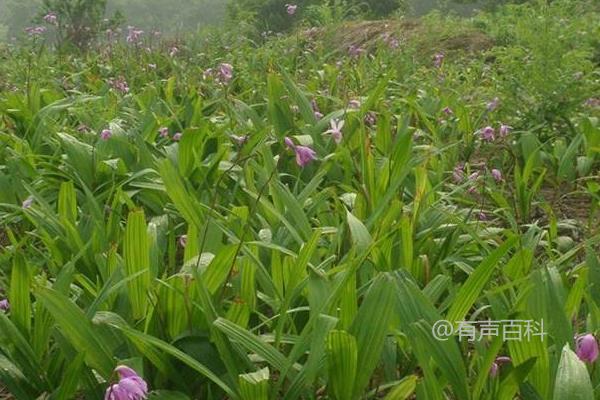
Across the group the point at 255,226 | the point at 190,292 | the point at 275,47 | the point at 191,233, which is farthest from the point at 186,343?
the point at 275,47

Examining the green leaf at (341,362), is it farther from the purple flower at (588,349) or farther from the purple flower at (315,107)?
the purple flower at (315,107)

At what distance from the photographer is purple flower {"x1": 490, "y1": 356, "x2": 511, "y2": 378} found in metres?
1.45

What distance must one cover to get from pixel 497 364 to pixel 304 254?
19.7 inches

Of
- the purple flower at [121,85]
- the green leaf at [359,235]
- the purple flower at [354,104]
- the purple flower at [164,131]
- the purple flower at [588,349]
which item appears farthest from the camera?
the purple flower at [121,85]

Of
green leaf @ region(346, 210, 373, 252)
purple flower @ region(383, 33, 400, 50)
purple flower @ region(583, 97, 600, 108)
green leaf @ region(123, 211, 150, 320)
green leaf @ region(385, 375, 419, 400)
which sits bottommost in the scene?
purple flower @ region(383, 33, 400, 50)

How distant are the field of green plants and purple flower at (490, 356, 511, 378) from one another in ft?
0.03

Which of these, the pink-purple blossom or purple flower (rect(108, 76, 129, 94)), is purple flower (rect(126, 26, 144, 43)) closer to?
purple flower (rect(108, 76, 129, 94))

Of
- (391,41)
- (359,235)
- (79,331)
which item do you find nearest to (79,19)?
(391,41)

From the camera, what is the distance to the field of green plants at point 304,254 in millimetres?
1467

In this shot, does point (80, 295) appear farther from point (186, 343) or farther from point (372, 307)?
point (372, 307)

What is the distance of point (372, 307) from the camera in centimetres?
148

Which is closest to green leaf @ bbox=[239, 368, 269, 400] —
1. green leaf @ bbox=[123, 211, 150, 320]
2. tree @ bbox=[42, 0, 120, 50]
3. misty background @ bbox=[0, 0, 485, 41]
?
green leaf @ bbox=[123, 211, 150, 320]

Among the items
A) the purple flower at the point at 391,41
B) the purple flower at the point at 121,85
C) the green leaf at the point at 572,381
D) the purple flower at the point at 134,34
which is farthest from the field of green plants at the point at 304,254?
the purple flower at the point at 391,41

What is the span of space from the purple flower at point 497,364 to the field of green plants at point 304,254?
0.01 meters
